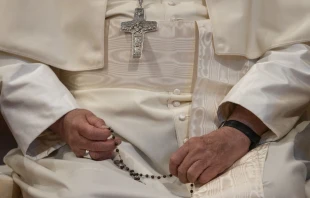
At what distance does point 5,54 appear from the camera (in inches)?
59.3

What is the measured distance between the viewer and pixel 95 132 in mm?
1343

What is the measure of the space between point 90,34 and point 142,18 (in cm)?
14

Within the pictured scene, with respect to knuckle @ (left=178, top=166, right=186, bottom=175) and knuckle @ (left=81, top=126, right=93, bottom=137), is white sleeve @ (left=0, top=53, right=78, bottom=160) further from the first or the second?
knuckle @ (left=178, top=166, right=186, bottom=175)

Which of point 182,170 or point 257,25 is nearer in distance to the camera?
point 182,170

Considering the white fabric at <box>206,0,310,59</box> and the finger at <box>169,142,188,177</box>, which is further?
the white fabric at <box>206,0,310,59</box>

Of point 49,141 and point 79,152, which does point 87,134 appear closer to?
point 79,152

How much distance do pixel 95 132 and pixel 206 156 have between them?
0.25 metres

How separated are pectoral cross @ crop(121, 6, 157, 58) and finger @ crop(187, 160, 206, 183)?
0.33m

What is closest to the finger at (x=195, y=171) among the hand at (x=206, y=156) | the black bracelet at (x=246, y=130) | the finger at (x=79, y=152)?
the hand at (x=206, y=156)

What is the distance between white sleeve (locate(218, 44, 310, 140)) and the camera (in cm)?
141

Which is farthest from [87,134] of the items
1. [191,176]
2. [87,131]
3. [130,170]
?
[191,176]

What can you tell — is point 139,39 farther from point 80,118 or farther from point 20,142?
point 20,142

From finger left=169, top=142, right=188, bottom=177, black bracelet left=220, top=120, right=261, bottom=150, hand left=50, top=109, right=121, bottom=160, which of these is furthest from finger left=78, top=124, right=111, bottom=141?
black bracelet left=220, top=120, right=261, bottom=150

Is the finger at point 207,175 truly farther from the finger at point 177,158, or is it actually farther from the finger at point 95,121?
the finger at point 95,121
